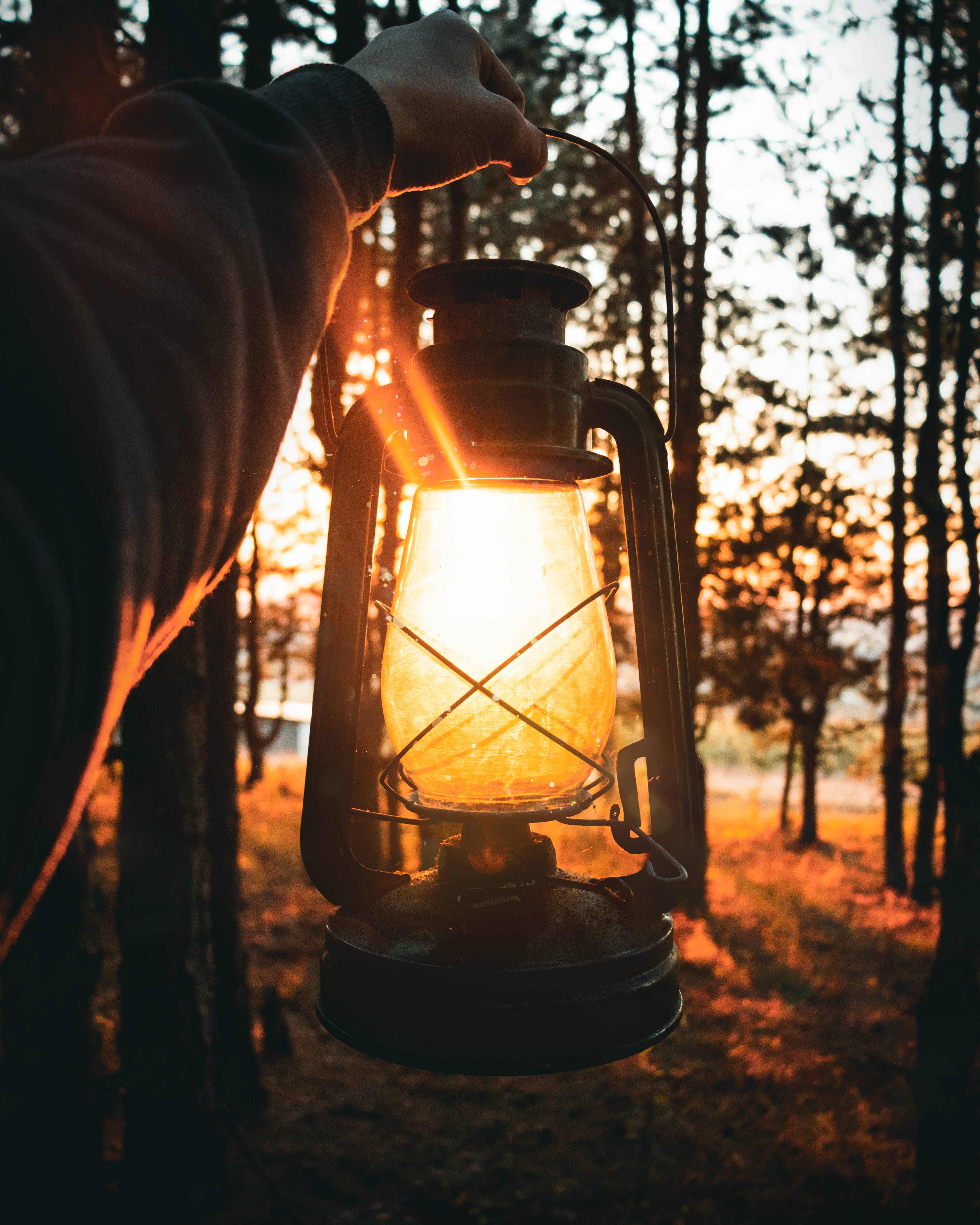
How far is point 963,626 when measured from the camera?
5.52m

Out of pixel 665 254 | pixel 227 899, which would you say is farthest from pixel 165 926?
pixel 665 254

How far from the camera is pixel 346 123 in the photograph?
77 centimetres

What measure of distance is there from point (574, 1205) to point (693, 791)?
5566 millimetres

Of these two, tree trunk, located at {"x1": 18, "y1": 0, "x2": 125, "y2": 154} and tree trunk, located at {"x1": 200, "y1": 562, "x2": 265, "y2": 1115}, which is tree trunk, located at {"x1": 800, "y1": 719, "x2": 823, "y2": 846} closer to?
tree trunk, located at {"x1": 200, "y1": 562, "x2": 265, "y2": 1115}

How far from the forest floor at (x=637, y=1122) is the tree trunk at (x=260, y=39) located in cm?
421

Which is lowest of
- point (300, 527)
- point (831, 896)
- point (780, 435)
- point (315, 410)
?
point (831, 896)

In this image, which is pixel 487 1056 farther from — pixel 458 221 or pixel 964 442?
pixel 964 442

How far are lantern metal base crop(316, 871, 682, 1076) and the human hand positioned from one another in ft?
2.89

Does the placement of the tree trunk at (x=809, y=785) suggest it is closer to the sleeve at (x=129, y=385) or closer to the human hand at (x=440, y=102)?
the human hand at (x=440, y=102)

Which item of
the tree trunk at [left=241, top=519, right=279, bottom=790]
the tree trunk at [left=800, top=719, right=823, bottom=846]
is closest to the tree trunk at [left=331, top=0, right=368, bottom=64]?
the tree trunk at [left=241, top=519, right=279, bottom=790]

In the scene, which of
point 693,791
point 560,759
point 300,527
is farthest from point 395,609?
point 300,527

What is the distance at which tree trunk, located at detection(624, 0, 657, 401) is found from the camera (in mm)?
9414

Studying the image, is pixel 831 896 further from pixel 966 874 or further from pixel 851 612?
pixel 966 874

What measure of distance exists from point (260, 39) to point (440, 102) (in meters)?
4.63
